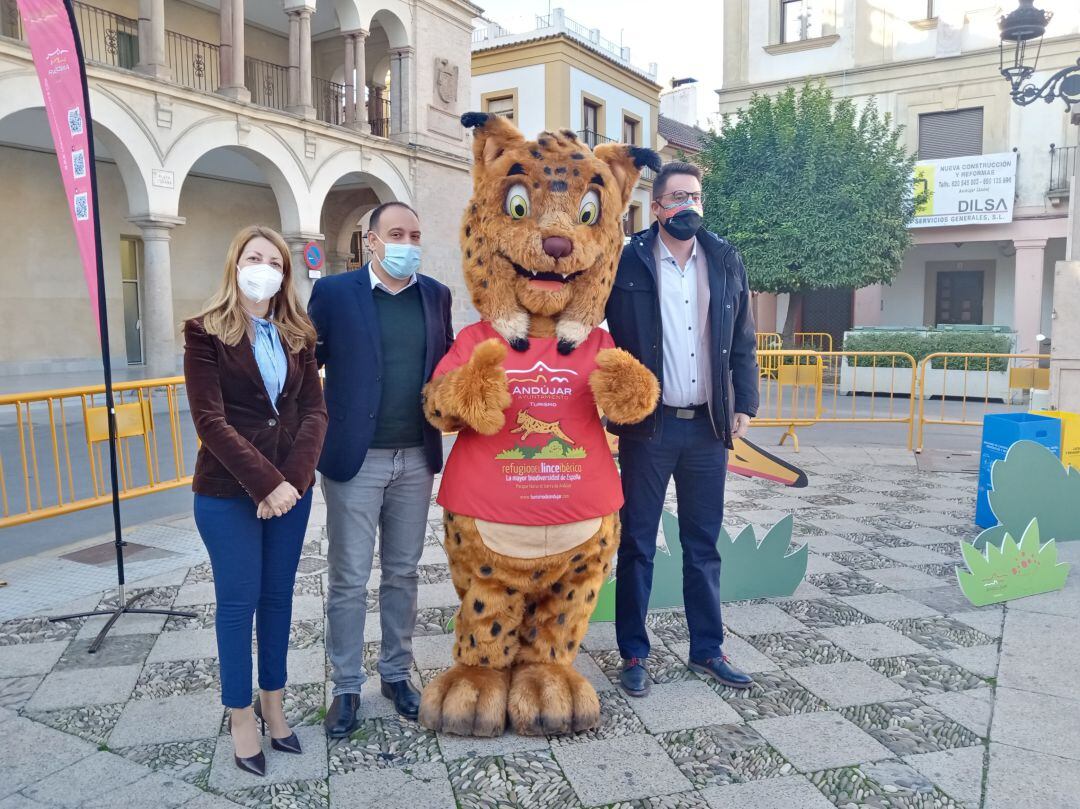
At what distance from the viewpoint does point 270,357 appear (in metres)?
2.75

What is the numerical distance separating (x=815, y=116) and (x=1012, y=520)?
15.3 m

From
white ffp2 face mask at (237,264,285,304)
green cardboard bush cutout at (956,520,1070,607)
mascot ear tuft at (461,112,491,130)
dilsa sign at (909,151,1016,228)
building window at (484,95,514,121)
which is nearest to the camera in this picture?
white ffp2 face mask at (237,264,285,304)

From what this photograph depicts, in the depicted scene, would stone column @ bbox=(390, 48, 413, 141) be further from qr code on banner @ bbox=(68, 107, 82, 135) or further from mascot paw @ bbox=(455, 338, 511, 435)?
mascot paw @ bbox=(455, 338, 511, 435)

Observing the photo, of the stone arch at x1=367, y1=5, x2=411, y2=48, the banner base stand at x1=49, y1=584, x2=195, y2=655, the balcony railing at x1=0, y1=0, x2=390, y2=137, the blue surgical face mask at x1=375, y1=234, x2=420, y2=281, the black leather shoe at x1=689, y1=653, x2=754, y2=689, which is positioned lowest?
the black leather shoe at x1=689, y1=653, x2=754, y2=689

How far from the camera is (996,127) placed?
66.2ft

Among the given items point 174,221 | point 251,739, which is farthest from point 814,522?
point 174,221

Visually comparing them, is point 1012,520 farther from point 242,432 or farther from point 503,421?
point 242,432

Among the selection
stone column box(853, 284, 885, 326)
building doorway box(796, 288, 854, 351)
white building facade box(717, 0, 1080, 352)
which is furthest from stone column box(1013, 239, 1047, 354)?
building doorway box(796, 288, 854, 351)

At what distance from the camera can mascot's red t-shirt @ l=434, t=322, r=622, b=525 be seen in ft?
9.77

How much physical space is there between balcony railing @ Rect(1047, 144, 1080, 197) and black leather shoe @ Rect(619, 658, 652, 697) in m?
20.6

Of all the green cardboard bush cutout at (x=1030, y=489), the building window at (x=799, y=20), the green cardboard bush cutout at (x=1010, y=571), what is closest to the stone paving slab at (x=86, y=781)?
the green cardboard bush cutout at (x=1010, y=571)

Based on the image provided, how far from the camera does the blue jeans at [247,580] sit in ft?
8.70

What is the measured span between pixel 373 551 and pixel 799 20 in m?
22.8

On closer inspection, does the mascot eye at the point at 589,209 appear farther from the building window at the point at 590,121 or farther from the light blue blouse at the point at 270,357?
the building window at the point at 590,121
